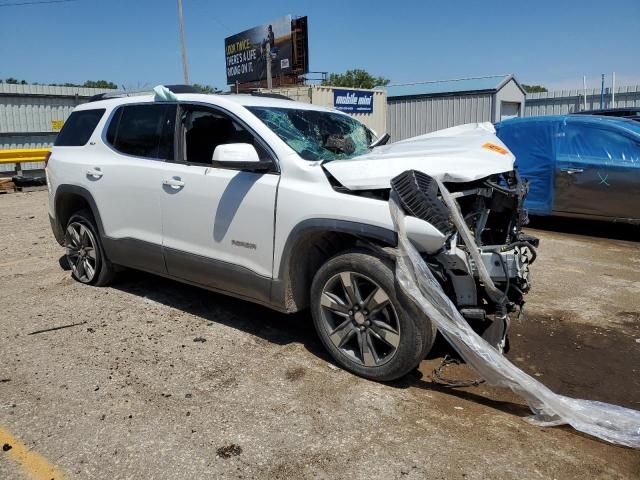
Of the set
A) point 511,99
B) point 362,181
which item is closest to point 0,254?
→ point 362,181

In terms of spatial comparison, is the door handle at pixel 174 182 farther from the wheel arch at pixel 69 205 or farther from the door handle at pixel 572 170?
the door handle at pixel 572 170

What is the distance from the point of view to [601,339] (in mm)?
4496

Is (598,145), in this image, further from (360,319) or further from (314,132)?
(360,319)

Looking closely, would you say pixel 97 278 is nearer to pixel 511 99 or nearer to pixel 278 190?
pixel 278 190

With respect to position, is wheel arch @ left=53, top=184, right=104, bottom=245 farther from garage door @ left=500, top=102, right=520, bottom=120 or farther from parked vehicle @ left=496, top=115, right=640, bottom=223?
garage door @ left=500, top=102, right=520, bottom=120

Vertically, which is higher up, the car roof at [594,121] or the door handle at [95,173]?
the car roof at [594,121]

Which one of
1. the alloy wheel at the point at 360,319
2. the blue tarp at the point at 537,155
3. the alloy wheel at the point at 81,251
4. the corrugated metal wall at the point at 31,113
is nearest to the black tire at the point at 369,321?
the alloy wheel at the point at 360,319

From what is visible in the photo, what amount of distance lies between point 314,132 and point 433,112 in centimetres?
1804

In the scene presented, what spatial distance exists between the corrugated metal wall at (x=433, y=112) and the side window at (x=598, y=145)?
12142mm

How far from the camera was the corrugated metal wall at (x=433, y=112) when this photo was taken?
2036cm

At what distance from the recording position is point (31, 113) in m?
17.6

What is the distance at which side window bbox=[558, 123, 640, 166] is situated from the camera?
25.1 feet

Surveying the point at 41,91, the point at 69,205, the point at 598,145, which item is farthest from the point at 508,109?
the point at 69,205

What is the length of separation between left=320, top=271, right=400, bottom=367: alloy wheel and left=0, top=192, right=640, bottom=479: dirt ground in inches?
8.4
